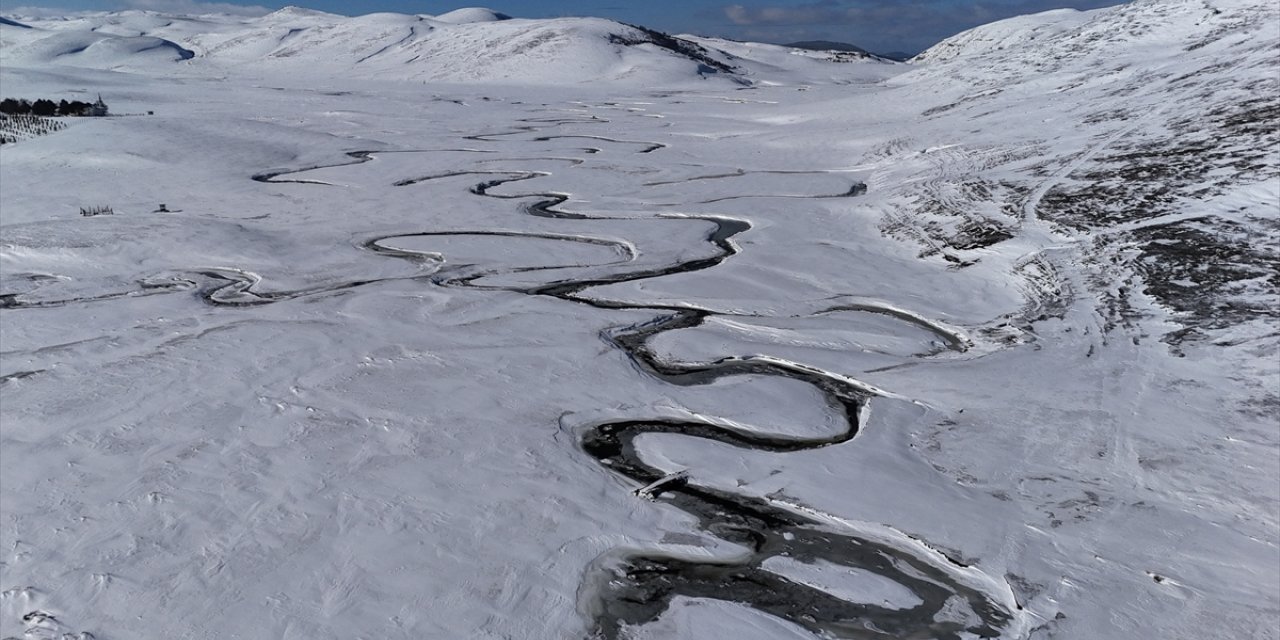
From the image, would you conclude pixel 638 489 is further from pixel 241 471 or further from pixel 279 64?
pixel 279 64

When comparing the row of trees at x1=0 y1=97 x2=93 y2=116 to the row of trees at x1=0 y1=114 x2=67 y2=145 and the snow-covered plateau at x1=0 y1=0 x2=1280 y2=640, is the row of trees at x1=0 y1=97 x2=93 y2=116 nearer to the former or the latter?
the row of trees at x1=0 y1=114 x2=67 y2=145

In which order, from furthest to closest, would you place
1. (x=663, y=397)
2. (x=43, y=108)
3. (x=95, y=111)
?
(x=95, y=111) → (x=43, y=108) → (x=663, y=397)

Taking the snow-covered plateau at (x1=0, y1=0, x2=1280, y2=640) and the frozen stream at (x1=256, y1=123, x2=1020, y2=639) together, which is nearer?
the frozen stream at (x1=256, y1=123, x2=1020, y2=639)

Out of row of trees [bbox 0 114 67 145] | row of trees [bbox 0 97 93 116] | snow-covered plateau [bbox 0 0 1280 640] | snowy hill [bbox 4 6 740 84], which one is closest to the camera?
snow-covered plateau [bbox 0 0 1280 640]

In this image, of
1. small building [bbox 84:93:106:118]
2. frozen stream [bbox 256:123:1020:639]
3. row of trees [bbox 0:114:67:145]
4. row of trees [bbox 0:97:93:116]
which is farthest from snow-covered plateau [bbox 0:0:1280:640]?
row of trees [bbox 0:97:93:116]

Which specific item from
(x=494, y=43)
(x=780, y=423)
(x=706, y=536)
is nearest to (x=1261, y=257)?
(x=780, y=423)

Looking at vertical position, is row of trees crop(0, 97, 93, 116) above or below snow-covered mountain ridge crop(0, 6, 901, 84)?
below

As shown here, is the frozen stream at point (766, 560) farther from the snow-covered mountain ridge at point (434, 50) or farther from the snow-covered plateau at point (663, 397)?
the snow-covered mountain ridge at point (434, 50)

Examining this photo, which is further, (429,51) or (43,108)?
(429,51)

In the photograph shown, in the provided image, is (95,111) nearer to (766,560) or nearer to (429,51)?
(766,560)

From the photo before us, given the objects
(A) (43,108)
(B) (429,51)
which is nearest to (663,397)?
(A) (43,108)
